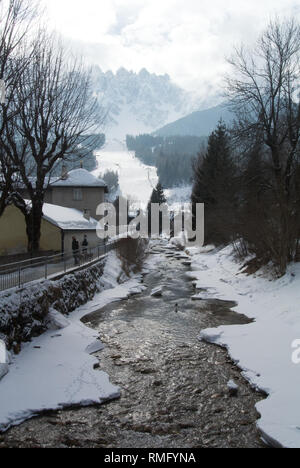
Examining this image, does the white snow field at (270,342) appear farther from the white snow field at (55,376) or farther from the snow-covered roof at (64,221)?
the snow-covered roof at (64,221)

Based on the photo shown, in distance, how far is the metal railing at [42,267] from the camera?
476 inches

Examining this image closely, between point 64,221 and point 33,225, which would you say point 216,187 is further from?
point 33,225

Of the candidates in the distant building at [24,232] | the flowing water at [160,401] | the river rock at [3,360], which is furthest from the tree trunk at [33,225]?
the river rock at [3,360]

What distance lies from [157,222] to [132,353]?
242ft

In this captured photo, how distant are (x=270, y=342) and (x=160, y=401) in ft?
15.2

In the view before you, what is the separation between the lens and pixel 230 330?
42.7 ft

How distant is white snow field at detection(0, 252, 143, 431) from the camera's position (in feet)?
26.3

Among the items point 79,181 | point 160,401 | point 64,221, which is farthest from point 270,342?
point 79,181

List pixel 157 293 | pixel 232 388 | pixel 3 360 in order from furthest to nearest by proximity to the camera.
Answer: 1. pixel 157 293
2. pixel 3 360
3. pixel 232 388

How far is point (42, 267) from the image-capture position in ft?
47.8

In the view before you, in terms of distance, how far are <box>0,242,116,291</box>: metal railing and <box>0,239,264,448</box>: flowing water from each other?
9.53 ft

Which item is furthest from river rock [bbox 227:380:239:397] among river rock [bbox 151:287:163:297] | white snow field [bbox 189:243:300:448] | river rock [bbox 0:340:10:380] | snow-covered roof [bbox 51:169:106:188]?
snow-covered roof [bbox 51:169:106:188]

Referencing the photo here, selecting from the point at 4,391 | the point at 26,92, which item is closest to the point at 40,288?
the point at 4,391

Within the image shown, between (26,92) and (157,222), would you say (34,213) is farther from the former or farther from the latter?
(157,222)
